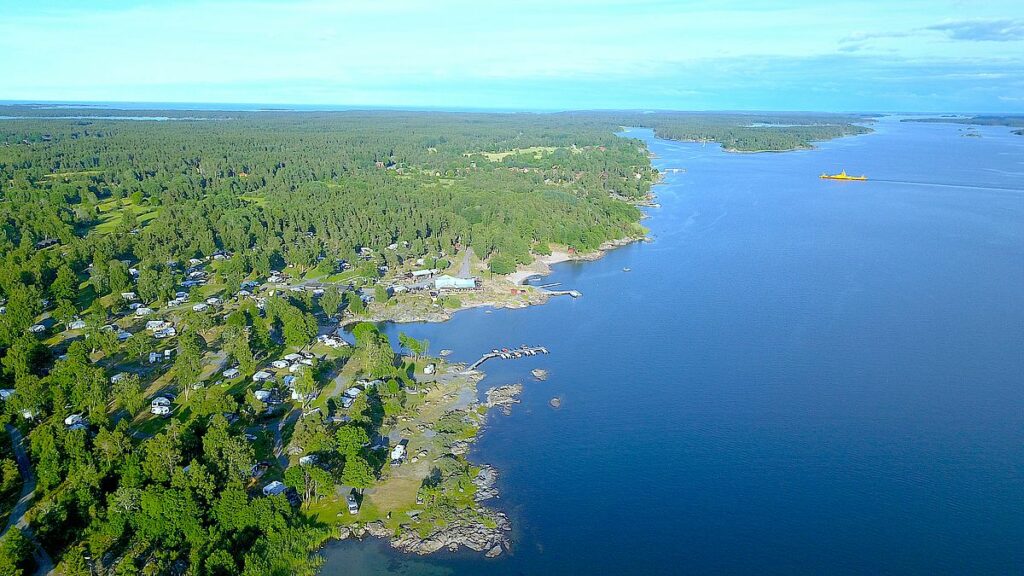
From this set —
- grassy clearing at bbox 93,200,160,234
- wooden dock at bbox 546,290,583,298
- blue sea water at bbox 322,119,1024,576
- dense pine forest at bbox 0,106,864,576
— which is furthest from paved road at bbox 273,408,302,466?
grassy clearing at bbox 93,200,160,234

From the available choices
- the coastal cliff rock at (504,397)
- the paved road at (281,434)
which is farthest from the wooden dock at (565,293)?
the paved road at (281,434)

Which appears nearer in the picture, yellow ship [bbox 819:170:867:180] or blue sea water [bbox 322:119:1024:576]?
blue sea water [bbox 322:119:1024:576]

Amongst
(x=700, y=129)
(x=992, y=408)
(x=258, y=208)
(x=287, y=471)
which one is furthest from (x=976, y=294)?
(x=700, y=129)

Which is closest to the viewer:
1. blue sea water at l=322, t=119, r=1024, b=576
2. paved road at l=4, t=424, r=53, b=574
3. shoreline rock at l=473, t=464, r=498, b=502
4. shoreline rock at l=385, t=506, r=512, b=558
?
paved road at l=4, t=424, r=53, b=574

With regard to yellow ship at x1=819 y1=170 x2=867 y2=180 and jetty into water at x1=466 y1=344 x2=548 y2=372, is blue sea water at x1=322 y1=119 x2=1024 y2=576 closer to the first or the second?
jetty into water at x1=466 y1=344 x2=548 y2=372

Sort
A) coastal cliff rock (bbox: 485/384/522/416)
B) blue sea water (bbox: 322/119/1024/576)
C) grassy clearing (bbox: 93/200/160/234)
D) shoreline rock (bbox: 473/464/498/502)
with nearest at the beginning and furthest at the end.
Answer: blue sea water (bbox: 322/119/1024/576)
shoreline rock (bbox: 473/464/498/502)
coastal cliff rock (bbox: 485/384/522/416)
grassy clearing (bbox: 93/200/160/234)
